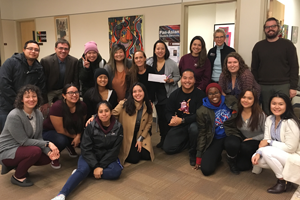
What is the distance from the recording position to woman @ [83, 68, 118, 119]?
336cm

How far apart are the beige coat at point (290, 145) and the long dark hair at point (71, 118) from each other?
7.12ft

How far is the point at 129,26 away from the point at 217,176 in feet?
11.5

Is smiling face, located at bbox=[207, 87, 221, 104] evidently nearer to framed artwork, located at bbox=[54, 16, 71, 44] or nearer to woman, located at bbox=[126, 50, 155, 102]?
woman, located at bbox=[126, 50, 155, 102]

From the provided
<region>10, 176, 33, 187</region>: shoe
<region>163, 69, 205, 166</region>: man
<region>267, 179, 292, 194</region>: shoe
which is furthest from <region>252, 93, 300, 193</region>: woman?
<region>10, 176, 33, 187</region>: shoe

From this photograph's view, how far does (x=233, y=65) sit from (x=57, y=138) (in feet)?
7.82

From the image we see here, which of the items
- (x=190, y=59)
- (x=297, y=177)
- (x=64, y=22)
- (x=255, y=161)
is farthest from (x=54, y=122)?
(x=64, y=22)

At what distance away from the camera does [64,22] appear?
633 centimetres

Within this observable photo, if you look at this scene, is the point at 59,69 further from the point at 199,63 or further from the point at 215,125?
the point at 215,125

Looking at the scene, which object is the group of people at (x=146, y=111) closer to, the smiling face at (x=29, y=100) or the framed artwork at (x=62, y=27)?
the smiling face at (x=29, y=100)

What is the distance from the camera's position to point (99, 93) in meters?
3.45

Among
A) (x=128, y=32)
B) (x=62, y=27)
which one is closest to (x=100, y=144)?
(x=128, y=32)

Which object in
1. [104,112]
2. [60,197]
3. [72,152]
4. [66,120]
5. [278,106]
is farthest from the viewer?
[72,152]

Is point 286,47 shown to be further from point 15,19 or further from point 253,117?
point 15,19

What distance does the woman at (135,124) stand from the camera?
10.7 ft
